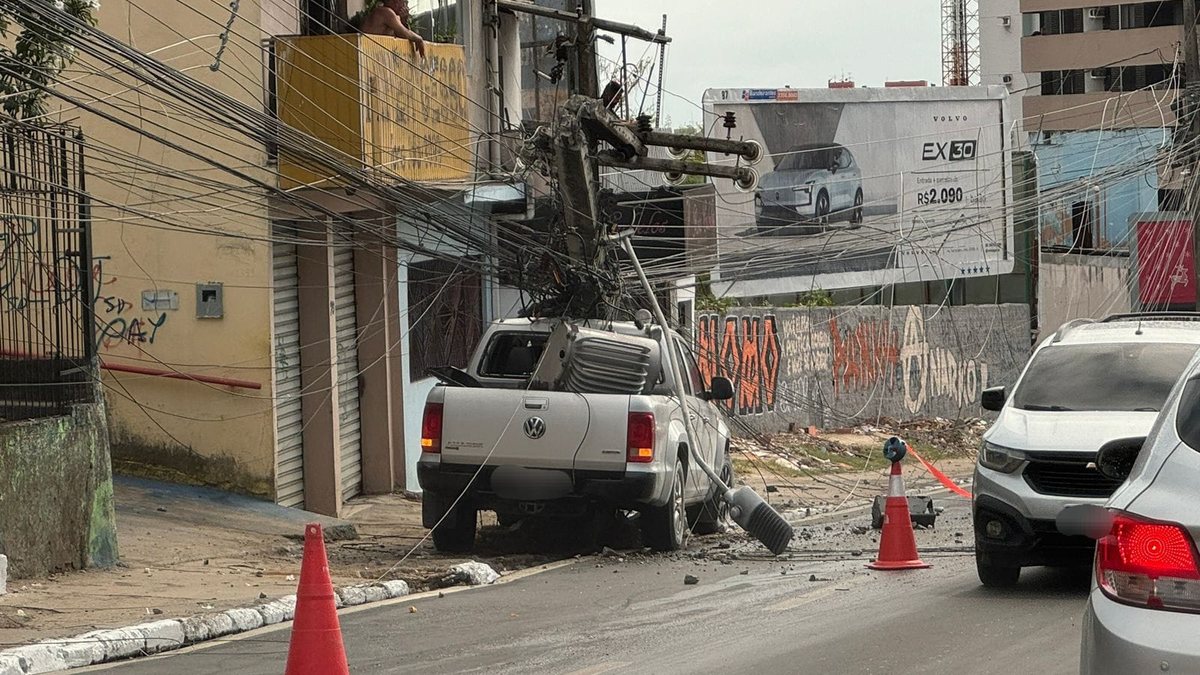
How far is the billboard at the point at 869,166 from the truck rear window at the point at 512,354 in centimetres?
2075

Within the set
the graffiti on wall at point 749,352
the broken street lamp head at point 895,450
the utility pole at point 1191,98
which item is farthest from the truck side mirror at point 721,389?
the graffiti on wall at point 749,352

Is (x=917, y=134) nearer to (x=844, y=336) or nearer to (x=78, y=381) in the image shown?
(x=844, y=336)

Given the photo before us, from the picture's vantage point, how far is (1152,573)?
4.96 m

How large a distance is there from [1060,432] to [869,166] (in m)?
27.9

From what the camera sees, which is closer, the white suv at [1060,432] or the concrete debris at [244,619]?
the concrete debris at [244,619]

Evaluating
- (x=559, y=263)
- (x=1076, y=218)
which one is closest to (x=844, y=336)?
(x=1076, y=218)

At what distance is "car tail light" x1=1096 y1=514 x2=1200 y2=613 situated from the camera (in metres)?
4.89

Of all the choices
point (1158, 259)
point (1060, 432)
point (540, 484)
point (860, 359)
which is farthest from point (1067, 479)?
point (1158, 259)

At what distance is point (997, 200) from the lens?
37438 mm

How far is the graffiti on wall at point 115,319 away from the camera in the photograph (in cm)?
1642

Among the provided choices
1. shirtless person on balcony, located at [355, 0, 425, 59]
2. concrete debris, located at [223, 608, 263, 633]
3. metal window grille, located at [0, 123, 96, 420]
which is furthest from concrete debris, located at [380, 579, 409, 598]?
shirtless person on balcony, located at [355, 0, 425, 59]

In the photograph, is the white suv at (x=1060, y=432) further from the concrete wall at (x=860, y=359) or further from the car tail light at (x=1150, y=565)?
the concrete wall at (x=860, y=359)

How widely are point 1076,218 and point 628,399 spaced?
35.2m

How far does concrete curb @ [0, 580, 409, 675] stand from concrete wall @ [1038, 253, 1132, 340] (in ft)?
102
